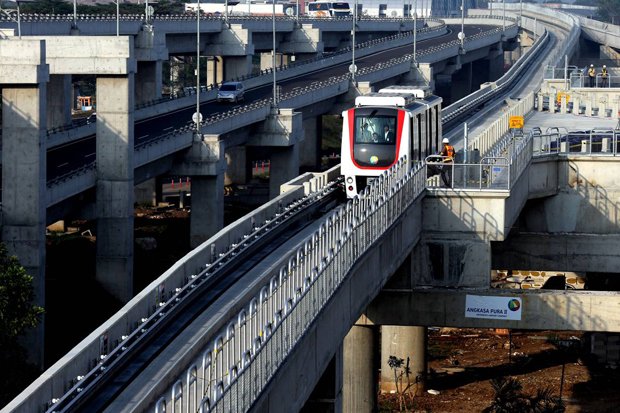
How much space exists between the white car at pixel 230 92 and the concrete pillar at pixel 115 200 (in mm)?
37476

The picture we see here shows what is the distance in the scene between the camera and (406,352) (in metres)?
59.1

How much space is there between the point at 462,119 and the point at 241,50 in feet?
119

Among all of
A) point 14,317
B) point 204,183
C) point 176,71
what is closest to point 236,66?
point 204,183

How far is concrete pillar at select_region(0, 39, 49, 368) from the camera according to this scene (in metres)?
50.7

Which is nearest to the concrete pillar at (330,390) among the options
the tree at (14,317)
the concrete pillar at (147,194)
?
the tree at (14,317)

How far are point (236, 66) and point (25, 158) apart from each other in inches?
2923

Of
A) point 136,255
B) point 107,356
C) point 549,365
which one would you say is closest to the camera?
point 107,356

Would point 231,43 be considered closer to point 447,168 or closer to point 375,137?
point 447,168

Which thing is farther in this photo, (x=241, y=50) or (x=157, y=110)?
(x=241, y=50)

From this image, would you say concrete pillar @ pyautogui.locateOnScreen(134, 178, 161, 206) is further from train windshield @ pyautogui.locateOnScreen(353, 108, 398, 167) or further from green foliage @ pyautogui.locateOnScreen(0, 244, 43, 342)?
green foliage @ pyautogui.locateOnScreen(0, 244, 43, 342)

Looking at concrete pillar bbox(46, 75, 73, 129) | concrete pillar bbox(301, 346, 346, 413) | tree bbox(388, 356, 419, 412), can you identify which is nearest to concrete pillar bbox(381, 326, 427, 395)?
tree bbox(388, 356, 419, 412)

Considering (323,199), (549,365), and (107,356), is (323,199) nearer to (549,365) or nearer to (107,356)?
(549,365)

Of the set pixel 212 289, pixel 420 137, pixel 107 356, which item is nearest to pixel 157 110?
pixel 420 137

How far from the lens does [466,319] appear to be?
49469 mm
